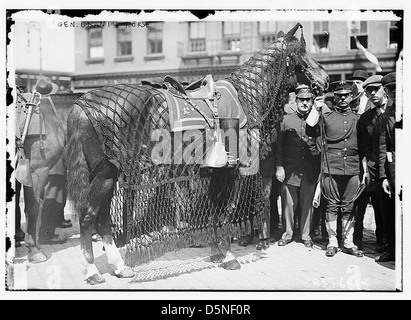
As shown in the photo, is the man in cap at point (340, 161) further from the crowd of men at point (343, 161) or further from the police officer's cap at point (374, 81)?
the police officer's cap at point (374, 81)

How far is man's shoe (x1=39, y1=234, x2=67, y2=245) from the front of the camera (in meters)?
5.49

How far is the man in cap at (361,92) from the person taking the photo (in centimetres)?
559

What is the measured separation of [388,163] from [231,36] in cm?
298

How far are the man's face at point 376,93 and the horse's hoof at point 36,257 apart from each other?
4.01 meters

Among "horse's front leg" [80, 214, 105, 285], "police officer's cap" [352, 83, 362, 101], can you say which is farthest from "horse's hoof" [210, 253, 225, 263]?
"police officer's cap" [352, 83, 362, 101]

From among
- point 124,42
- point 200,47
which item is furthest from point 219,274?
point 200,47

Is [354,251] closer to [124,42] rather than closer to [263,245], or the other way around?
[263,245]

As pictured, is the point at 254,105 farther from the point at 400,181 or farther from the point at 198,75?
the point at 198,75

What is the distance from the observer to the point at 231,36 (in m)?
6.73

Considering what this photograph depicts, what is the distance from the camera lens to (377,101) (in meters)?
5.18

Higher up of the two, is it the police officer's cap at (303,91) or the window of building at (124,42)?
the window of building at (124,42)

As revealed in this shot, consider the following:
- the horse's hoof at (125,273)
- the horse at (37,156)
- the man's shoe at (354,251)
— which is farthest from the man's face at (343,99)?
the horse at (37,156)

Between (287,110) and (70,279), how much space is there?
3.24 m
